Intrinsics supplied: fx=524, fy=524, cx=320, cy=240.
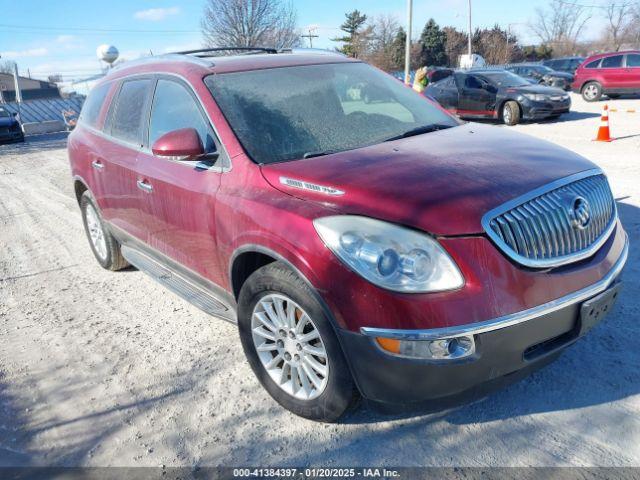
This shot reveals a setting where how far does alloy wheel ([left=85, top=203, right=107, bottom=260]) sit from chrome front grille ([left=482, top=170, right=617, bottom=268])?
3.99 m

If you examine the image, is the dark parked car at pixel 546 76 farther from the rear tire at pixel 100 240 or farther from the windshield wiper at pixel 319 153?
the windshield wiper at pixel 319 153

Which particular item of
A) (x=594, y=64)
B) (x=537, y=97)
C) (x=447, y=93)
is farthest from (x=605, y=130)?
(x=594, y=64)

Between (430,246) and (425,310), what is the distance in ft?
0.88

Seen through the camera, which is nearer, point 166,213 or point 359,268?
point 359,268

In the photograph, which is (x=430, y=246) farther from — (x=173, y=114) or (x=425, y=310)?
(x=173, y=114)

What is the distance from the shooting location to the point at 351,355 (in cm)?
229

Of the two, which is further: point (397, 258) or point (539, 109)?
point (539, 109)

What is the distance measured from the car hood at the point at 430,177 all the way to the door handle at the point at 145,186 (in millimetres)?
1222

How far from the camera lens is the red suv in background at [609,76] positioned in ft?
58.6

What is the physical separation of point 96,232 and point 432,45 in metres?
56.4

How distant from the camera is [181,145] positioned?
2961 millimetres

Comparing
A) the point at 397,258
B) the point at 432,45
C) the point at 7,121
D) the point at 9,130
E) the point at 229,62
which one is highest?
the point at 432,45

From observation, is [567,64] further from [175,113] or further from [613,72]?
[175,113]

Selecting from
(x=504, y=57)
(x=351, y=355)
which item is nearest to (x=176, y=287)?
(x=351, y=355)
